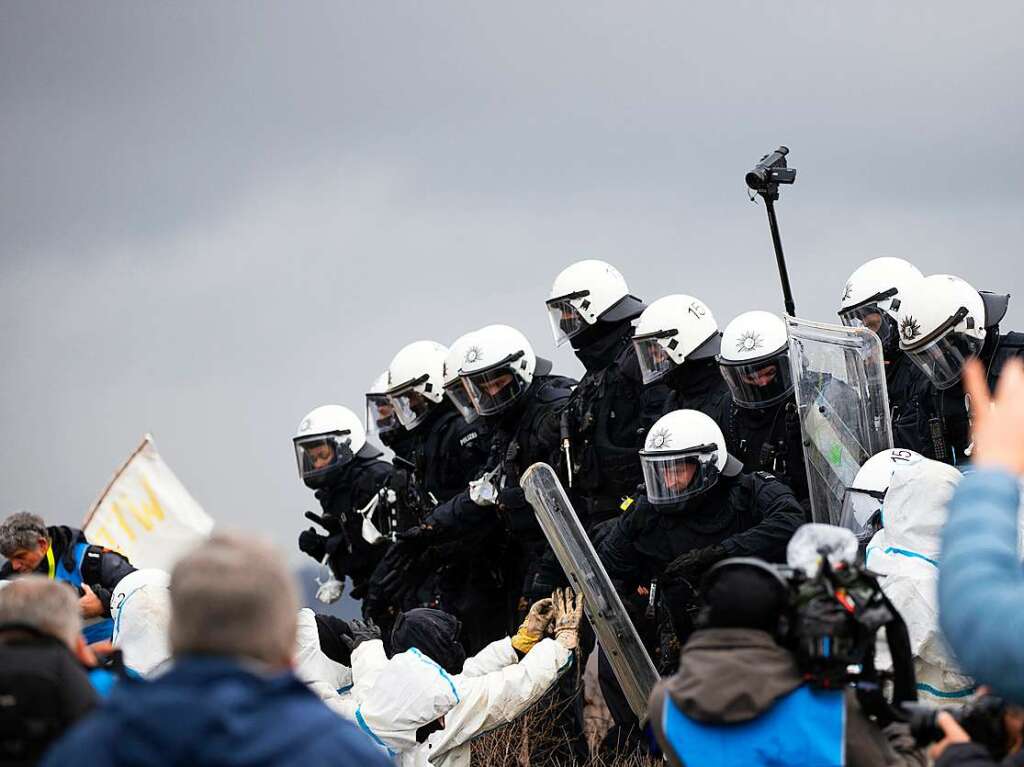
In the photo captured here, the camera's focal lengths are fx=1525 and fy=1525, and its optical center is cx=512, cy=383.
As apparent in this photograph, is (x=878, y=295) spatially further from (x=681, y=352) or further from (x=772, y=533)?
(x=772, y=533)

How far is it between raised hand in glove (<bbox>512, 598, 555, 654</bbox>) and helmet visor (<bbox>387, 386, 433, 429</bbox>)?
4079mm

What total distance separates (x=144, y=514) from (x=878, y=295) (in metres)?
6.75

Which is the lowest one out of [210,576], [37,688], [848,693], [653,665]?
[653,665]

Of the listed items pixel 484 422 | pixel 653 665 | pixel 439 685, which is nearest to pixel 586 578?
pixel 653 665

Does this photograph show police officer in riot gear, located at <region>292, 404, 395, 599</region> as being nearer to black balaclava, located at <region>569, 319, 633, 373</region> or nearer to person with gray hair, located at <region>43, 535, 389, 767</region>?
black balaclava, located at <region>569, 319, 633, 373</region>

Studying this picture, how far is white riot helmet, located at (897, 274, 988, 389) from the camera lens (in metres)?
7.60

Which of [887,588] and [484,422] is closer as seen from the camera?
[887,588]

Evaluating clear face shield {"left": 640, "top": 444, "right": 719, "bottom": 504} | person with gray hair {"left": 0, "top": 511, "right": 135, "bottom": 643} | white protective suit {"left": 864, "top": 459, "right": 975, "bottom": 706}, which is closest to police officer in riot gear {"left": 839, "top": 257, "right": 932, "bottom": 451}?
clear face shield {"left": 640, "top": 444, "right": 719, "bottom": 504}

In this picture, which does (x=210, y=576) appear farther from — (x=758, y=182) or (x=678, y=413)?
(x=758, y=182)

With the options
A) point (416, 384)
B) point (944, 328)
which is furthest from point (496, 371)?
point (944, 328)

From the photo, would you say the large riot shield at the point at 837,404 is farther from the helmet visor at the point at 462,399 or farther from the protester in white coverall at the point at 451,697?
the helmet visor at the point at 462,399

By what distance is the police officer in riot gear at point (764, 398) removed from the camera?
8125 mm

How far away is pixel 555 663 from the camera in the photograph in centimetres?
A: 691

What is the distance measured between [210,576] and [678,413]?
5.35 m
